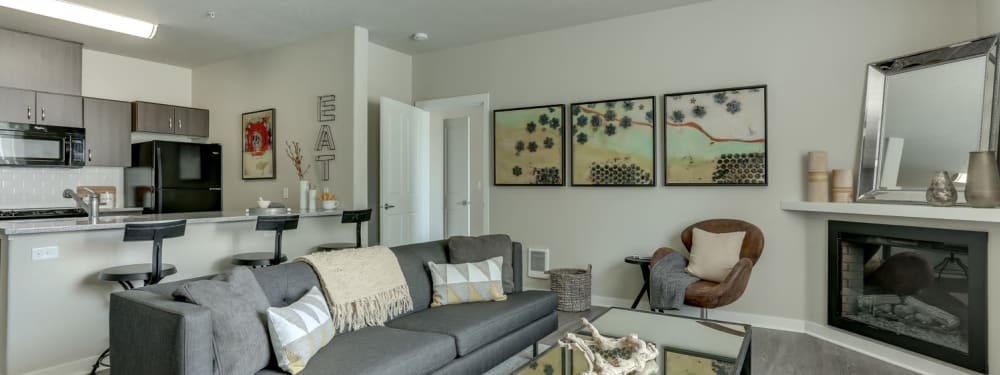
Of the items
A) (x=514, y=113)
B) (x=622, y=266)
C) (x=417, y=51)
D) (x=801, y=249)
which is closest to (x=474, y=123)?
(x=514, y=113)

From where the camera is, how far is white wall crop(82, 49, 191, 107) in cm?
576

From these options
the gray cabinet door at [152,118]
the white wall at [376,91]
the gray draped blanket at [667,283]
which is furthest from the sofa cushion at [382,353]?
the gray cabinet door at [152,118]

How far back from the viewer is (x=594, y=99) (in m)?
4.80

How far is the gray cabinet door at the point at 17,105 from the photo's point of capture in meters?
4.82

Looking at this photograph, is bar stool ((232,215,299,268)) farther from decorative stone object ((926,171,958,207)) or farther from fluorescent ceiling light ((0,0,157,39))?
decorative stone object ((926,171,958,207))

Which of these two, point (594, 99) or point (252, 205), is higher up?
point (594, 99)

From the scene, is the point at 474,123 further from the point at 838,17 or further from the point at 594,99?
the point at 838,17

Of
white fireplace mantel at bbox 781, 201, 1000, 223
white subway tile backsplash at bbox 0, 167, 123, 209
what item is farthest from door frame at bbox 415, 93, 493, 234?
white subway tile backsplash at bbox 0, 167, 123, 209

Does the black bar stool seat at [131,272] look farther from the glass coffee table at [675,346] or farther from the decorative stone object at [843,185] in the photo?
the decorative stone object at [843,185]

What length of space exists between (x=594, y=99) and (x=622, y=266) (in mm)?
1554

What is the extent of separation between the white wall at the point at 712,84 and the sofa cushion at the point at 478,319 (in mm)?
1694

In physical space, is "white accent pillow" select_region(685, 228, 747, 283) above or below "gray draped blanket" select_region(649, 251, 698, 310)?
above

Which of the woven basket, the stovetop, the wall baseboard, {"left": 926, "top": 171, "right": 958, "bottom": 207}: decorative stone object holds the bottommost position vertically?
the wall baseboard

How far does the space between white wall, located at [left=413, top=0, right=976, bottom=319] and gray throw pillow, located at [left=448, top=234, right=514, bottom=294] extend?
1582 millimetres
